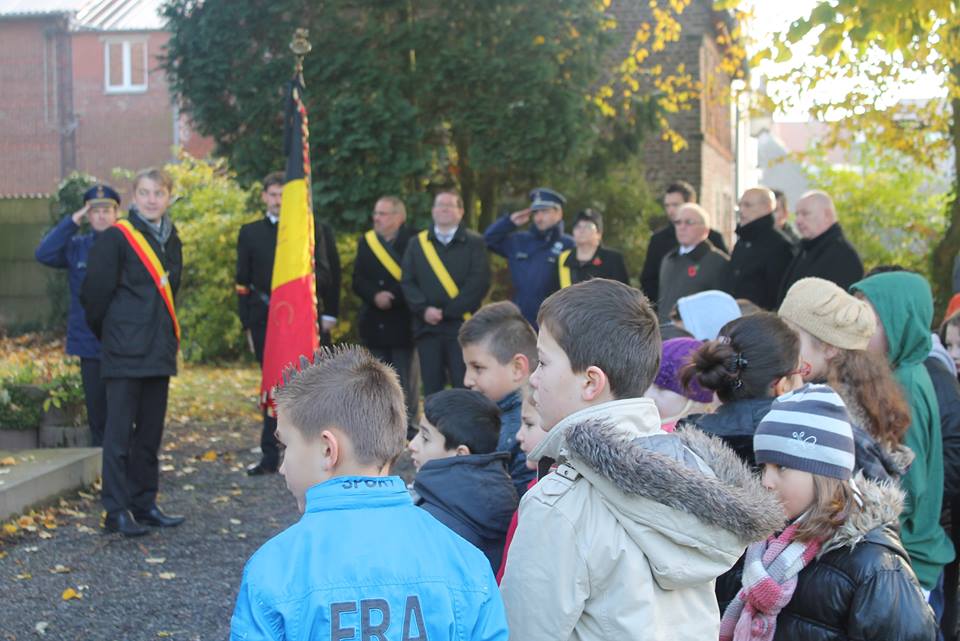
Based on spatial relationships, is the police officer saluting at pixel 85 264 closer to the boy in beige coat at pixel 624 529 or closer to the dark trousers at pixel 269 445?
the dark trousers at pixel 269 445

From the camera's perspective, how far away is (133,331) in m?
6.72

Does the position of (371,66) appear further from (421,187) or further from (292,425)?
(292,425)

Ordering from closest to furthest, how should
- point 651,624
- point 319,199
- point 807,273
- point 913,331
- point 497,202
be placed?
point 651,624 → point 913,331 → point 807,273 → point 319,199 → point 497,202

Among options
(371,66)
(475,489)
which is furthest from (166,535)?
(371,66)

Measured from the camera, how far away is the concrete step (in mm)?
7145

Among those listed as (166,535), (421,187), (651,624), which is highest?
(421,187)

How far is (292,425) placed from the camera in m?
2.52

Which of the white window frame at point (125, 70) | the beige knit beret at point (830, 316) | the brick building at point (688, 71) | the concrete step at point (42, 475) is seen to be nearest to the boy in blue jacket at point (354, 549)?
the beige knit beret at point (830, 316)

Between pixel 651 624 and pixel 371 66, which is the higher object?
pixel 371 66

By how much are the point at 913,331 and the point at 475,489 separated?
7.09 ft

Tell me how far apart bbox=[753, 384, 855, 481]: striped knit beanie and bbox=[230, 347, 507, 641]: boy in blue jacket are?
46.2 inches

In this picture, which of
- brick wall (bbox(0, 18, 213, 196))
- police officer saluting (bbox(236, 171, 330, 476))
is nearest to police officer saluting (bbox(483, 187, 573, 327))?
police officer saluting (bbox(236, 171, 330, 476))

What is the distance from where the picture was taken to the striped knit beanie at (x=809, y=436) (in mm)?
3215

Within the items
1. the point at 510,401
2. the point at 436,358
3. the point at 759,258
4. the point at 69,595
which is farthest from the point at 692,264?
the point at 69,595
